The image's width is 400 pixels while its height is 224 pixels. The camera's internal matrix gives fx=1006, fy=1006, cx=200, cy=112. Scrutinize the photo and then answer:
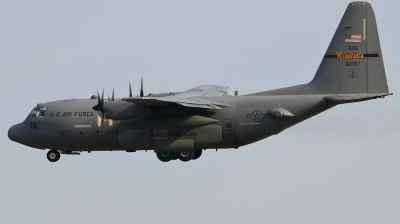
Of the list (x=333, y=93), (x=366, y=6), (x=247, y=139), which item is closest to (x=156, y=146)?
(x=247, y=139)

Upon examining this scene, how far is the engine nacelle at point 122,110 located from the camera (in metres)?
43.4

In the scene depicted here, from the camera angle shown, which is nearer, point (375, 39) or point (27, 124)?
point (375, 39)

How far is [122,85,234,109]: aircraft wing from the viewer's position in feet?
139

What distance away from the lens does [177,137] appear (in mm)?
45844

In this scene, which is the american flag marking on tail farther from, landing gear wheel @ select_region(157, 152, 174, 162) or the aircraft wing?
landing gear wheel @ select_region(157, 152, 174, 162)

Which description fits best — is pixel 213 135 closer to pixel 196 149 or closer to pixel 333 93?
pixel 196 149

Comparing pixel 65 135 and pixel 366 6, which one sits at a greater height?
pixel 366 6

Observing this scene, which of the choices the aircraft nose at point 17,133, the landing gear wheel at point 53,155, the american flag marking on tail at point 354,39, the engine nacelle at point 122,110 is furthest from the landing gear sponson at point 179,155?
the american flag marking on tail at point 354,39

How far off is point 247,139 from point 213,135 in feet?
5.08

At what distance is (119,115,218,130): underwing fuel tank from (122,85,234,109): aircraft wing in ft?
2.65

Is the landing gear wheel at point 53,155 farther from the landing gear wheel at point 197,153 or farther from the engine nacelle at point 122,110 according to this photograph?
the landing gear wheel at point 197,153

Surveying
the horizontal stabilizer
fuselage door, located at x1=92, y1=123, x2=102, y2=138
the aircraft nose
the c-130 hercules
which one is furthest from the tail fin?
the aircraft nose

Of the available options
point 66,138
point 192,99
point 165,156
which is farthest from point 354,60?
point 66,138

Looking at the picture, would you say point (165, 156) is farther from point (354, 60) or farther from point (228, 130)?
point (354, 60)
